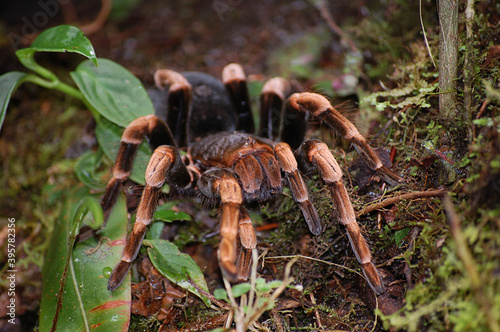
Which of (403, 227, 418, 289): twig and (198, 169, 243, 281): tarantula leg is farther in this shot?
(403, 227, 418, 289): twig

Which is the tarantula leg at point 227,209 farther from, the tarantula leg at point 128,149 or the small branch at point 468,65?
the small branch at point 468,65

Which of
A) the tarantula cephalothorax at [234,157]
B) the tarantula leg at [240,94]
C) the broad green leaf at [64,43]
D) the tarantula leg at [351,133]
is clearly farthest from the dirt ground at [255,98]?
the broad green leaf at [64,43]

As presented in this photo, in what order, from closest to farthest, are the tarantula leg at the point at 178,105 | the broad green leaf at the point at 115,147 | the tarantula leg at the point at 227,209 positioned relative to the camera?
the tarantula leg at the point at 227,209, the broad green leaf at the point at 115,147, the tarantula leg at the point at 178,105

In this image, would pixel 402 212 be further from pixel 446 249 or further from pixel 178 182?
pixel 178 182

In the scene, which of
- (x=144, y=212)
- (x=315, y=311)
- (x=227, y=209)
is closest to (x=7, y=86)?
(x=144, y=212)

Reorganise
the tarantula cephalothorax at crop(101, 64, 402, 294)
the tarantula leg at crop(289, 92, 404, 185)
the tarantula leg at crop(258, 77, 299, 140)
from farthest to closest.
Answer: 1. the tarantula leg at crop(258, 77, 299, 140)
2. the tarantula leg at crop(289, 92, 404, 185)
3. the tarantula cephalothorax at crop(101, 64, 402, 294)

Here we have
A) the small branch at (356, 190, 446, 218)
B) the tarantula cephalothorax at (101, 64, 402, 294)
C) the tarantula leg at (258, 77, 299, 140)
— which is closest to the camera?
the small branch at (356, 190, 446, 218)

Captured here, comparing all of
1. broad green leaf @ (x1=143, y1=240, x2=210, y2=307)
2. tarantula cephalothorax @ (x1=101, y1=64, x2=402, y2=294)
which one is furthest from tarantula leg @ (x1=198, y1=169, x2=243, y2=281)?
broad green leaf @ (x1=143, y1=240, x2=210, y2=307)

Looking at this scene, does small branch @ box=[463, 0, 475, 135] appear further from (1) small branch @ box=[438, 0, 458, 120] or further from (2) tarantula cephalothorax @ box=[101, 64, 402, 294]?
(2) tarantula cephalothorax @ box=[101, 64, 402, 294]
